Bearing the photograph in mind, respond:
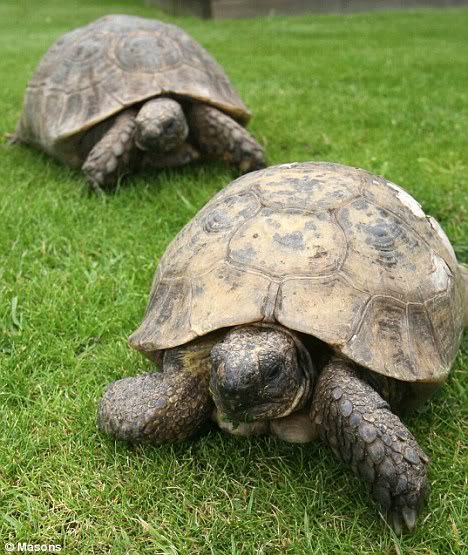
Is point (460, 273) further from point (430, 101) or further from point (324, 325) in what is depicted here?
point (430, 101)

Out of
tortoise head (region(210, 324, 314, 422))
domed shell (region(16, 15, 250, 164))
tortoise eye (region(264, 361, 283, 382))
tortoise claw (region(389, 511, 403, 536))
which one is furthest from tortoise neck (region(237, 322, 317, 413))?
domed shell (region(16, 15, 250, 164))

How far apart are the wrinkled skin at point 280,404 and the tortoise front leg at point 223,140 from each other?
8.04ft

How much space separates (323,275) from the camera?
2014 millimetres

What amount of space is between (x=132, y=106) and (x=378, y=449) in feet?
10.6

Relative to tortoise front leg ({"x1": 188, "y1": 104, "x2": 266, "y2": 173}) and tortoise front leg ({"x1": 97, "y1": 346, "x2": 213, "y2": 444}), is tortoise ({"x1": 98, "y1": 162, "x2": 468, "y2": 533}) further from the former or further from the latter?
tortoise front leg ({"x1": 188, "y1": 104, "x2": 266, "y2": 173})

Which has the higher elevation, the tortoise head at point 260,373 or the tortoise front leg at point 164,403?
the tortoise head at point 260,373

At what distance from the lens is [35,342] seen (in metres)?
2.71

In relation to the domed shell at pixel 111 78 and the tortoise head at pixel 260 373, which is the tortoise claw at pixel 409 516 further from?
the domed shell at pixel 111 78

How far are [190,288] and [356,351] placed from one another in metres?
0.57

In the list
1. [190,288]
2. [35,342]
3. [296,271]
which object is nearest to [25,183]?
[35,342]

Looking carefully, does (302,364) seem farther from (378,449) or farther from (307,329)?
(378,449)

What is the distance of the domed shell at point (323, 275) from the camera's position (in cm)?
A: 196

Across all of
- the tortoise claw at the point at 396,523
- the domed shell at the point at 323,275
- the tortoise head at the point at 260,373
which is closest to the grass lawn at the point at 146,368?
the tortoise claw at the point at 396,523

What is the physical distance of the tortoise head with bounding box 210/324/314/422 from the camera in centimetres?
178
